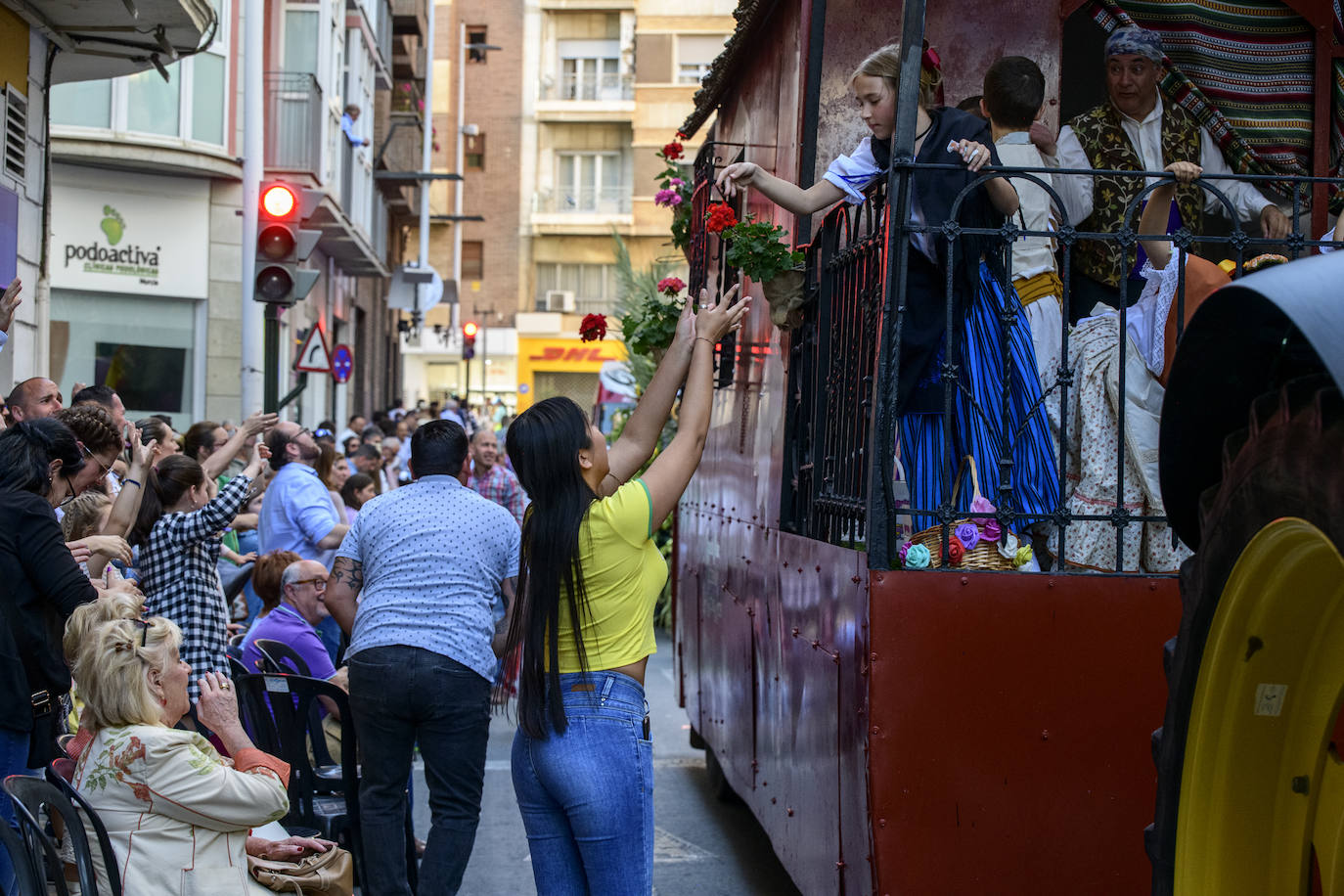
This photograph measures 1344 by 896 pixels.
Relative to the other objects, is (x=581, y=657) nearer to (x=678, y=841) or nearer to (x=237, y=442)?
(x=237, y=442)

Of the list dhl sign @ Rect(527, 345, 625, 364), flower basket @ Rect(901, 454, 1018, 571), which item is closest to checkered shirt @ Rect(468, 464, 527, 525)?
flower basket @ Rect(901, 454, 1018, 571)

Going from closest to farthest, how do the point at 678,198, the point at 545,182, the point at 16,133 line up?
1. the point at 678,198
2. the point at 16,133
3. the point at 545,182

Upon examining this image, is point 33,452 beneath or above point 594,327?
beneath

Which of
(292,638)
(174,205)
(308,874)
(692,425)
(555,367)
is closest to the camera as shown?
(692,425)

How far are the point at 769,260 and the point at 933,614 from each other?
172 cm

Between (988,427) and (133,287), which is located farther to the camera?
(133,287)

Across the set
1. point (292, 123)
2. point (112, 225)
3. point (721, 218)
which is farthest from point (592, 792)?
point (292, 123)

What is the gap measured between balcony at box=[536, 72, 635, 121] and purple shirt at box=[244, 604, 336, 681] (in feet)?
139

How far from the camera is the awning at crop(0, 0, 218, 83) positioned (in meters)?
10.0

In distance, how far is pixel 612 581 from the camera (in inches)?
158

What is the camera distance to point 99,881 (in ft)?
13.8

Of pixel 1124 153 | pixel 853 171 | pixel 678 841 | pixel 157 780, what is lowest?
pixel 678 841

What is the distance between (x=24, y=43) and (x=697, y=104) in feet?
15.7

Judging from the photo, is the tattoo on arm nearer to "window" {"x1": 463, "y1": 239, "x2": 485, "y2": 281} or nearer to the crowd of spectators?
the crowd of spectators
